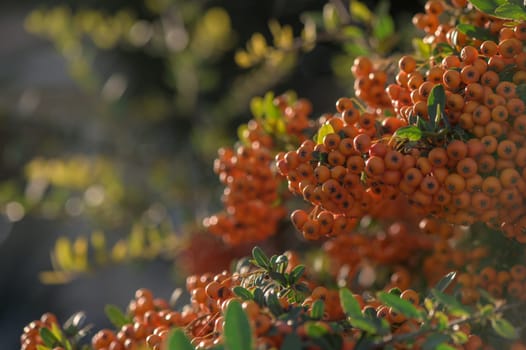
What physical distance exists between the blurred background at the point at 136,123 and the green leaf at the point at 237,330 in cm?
93

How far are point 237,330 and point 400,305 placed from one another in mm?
231

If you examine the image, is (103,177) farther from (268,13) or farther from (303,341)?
(303,341)

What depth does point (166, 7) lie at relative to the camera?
271 cm

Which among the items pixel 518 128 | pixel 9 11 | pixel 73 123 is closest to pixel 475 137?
pixel 518 128

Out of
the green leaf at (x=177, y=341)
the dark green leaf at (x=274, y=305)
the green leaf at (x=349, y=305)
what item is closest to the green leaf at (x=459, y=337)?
the green leaf at (x=349, y=305)

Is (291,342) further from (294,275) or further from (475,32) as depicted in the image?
(475,32)

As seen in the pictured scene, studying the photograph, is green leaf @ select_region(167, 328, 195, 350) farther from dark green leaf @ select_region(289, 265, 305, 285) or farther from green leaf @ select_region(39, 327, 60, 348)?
green leaf @ select_region(39, 327, 60, 348)

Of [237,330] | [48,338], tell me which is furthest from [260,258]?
[48,338]

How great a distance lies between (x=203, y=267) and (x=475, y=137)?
122 cm

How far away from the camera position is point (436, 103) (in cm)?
94

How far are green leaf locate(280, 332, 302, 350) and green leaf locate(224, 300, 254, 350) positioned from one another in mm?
65

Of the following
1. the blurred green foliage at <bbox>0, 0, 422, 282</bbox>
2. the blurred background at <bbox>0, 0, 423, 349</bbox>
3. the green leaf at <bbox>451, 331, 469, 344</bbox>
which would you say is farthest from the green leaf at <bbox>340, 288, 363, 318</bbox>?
the blurred green foliage at <bbox>0, 0, 422, 282</bbox>

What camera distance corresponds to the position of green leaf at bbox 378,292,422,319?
0.81 meters

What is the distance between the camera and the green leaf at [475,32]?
3.52 feet
